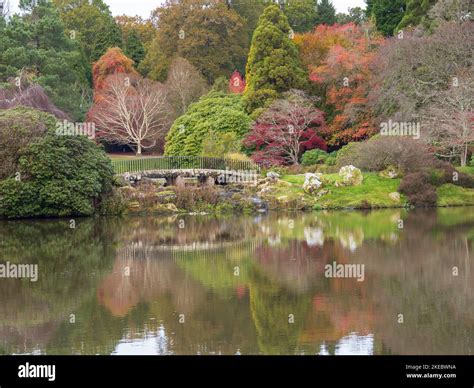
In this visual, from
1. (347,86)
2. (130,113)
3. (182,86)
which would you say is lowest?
(130,113)

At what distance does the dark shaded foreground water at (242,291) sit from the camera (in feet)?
42.4

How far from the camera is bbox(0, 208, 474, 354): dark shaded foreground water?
1293 centimetres

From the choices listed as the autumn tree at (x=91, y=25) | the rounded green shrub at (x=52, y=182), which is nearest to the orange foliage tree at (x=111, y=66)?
the autumn tree at (x=91, y=25)

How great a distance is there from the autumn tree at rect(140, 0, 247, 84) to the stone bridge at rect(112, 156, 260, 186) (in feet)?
52.9

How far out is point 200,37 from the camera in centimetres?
5344

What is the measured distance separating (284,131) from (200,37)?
600 inches

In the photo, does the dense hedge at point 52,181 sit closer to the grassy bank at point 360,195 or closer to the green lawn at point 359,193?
the grassy bank at point 360,195

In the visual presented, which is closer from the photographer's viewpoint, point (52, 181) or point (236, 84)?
point (52, 181)

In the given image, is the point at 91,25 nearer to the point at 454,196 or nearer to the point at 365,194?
the point at 365,194

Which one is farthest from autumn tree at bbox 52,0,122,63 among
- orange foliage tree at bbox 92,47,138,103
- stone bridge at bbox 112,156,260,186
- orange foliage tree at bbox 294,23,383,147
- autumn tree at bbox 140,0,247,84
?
stone bridge at bbox 112,156,260,186

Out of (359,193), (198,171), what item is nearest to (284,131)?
(198,171)

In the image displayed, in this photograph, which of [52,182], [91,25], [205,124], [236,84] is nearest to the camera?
[52,182]

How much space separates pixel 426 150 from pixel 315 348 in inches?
1015

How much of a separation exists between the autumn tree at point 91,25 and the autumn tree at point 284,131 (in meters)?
20.5
